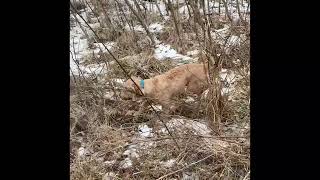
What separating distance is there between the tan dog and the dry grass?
9cm

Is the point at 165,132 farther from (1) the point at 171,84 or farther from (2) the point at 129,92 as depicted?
(1) the point at 171,84

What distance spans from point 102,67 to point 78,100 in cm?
94

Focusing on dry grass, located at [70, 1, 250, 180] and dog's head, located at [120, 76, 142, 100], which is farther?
dog's head, located at [120, 76, 142, 100]

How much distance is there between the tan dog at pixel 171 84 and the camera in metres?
3.63

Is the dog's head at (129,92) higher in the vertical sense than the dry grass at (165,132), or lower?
higher

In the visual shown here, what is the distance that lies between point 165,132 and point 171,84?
862mm

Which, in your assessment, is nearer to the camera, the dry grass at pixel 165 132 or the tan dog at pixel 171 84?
the dry grass at pixel 165 132

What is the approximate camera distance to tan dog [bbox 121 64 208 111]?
11.9 ft

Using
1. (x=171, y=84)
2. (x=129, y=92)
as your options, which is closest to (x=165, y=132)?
(x=129, y=92)

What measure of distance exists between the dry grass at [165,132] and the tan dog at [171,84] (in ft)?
0.29
